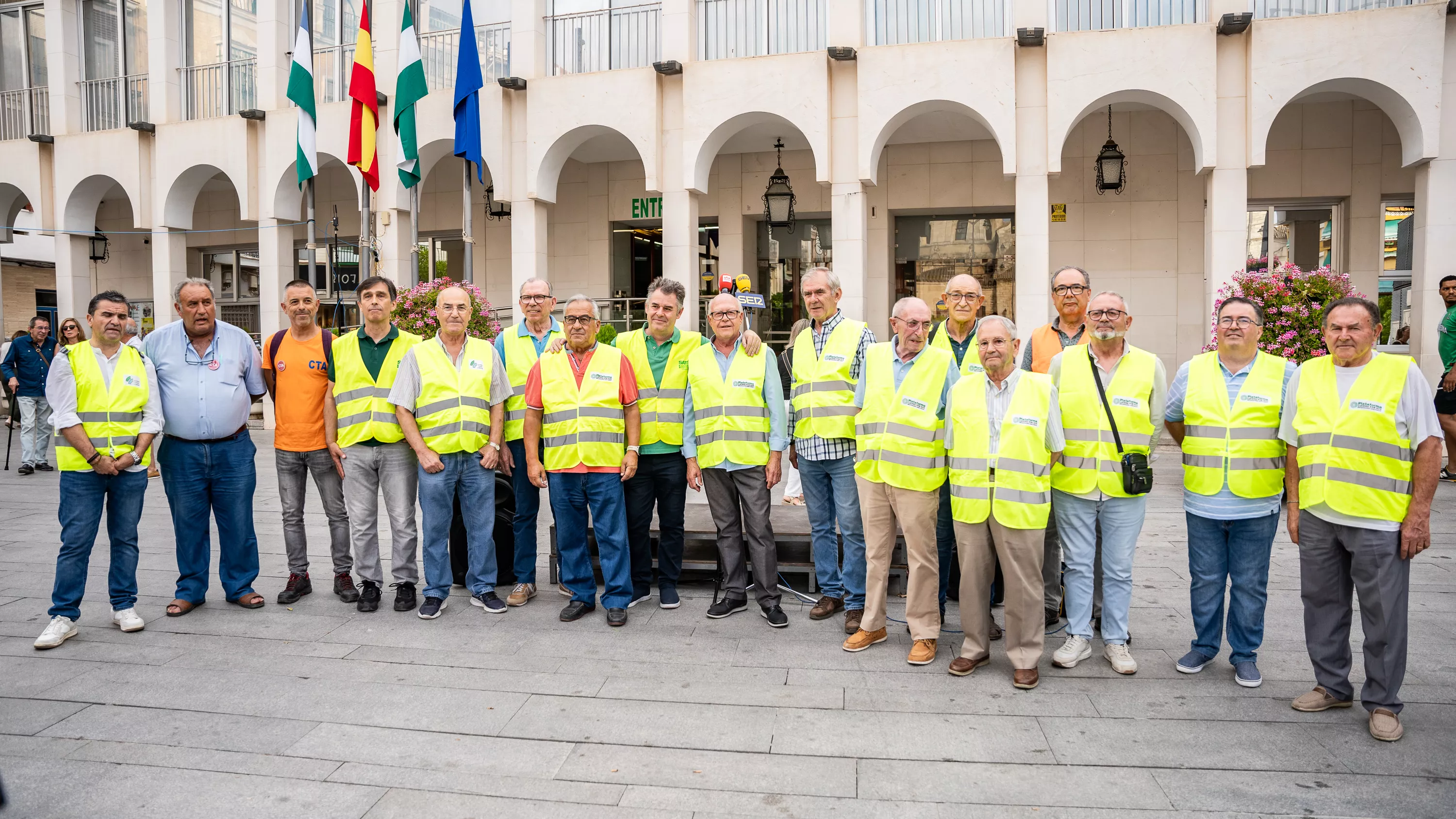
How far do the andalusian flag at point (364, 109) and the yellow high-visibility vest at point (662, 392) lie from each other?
10648 millimetres

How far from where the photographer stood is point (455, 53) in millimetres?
16859

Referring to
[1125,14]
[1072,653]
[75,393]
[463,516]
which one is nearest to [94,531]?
[75,393]

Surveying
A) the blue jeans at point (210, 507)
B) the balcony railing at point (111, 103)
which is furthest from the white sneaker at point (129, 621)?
the balcony railing at point (111, 103)

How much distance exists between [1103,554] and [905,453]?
3.75 feet

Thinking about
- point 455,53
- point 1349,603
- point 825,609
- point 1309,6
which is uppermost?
point 455,53

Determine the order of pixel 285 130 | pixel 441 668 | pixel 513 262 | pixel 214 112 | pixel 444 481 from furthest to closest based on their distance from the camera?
pixel 214 112, pixel 285 130, pixel 513 262, pixel 444 481, pixel 441 668

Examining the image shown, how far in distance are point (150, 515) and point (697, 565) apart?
245 inches

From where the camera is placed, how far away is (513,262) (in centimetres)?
1539

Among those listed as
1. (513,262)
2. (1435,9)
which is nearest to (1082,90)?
(1435,9)

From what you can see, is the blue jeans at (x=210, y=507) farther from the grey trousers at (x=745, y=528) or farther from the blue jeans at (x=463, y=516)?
the grey trousers at (x=745, y=528)

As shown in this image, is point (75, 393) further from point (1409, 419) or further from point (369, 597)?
point (1409, 419)

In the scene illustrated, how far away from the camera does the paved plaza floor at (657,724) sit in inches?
133

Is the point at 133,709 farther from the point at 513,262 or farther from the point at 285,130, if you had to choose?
the point at 285,130

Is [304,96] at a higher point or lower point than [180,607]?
higher
